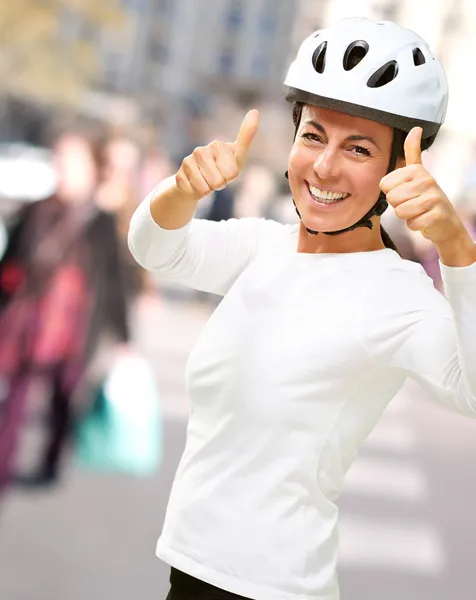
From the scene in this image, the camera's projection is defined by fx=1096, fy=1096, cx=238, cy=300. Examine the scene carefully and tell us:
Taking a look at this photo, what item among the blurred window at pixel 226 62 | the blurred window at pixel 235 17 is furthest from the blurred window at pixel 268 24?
the blurred window at pixel 226 62

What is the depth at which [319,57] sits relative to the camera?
1.66 meters

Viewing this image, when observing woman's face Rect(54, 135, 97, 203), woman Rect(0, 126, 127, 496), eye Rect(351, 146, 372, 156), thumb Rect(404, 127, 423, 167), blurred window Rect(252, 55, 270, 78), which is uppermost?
thumb Rect(404, 127, 423, 167)

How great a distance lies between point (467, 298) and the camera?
4.53 feet

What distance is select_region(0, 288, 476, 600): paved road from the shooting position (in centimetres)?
474

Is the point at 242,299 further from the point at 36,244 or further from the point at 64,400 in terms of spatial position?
the point at 64,400

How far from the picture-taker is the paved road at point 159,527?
15.6ft

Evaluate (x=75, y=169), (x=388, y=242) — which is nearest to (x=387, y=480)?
(x=75, y=169)

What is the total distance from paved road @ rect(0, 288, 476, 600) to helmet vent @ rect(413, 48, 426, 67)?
3303 millimetres

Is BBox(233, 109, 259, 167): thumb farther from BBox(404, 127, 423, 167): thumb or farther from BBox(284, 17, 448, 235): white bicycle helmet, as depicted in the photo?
BBox(404, 127, 423, 167): thumb

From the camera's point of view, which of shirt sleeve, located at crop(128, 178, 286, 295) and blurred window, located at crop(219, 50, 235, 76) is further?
blurred window, located at crop(219, 50, 235, 76)

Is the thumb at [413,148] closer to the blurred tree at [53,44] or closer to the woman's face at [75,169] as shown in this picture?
the woman's face at [75,169]

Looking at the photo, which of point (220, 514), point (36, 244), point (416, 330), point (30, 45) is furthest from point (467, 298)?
point (30, 45)

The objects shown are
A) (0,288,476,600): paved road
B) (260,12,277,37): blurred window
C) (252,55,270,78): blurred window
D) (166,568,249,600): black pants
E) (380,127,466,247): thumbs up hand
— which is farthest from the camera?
(260,12,277,37): blurred window

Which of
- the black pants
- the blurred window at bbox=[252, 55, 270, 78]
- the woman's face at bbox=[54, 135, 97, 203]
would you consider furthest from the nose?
the blurred window at bbox=[252, 55, 270, 78]
